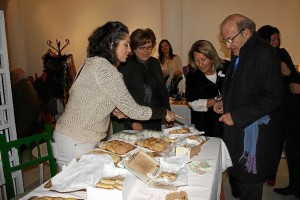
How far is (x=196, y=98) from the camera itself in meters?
2.38

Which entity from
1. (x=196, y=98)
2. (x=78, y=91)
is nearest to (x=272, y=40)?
(x=196, y=98)

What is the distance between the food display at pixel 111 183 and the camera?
3.39 ft

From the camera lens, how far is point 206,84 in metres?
2.32

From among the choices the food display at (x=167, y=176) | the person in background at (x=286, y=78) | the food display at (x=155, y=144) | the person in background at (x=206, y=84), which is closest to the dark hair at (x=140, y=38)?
the person in background at (x=206, y=84)

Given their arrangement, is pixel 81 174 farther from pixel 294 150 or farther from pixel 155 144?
pixel 294 150

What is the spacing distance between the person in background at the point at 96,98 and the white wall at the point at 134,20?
396 centimetres

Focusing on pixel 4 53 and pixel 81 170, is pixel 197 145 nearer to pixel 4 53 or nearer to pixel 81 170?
pixel 81 170

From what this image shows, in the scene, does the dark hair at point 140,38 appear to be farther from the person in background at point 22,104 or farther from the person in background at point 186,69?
the person in background at point 22,104

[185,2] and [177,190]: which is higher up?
[185,2]

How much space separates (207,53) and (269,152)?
3.13 feet

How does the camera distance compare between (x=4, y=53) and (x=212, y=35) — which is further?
(x=212, y=35)

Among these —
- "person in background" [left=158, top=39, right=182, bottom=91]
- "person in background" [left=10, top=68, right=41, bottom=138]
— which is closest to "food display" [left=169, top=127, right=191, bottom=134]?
"person in background" [left=10, top=68, right=41, bottom=138]

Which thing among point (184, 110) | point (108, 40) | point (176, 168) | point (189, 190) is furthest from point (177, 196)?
point (184, 110)

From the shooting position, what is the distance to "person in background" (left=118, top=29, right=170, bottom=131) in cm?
227
